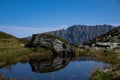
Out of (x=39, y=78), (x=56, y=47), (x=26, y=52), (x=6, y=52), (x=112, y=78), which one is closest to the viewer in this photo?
(x=112, y=78)

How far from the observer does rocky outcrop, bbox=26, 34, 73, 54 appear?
5625 cm

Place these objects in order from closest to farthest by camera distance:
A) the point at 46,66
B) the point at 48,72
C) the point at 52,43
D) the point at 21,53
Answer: the point at 48,72
the point at 46,66
the point at 21,53
the point at 52,43

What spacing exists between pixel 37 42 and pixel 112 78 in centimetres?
3989

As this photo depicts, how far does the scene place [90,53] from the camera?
2318 inches

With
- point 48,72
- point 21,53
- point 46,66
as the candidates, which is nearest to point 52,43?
point 21,53

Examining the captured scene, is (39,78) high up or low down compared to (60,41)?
down

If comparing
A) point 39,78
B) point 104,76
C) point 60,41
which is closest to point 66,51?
point 60,41

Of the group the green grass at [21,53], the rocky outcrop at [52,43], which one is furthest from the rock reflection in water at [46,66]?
the rocky outcrop at [52,43]

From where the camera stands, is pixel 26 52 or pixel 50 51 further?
pixel 50 51

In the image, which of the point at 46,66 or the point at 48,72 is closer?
the point at 48,72

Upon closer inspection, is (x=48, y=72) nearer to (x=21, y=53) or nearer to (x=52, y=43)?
(x=21, y=53)

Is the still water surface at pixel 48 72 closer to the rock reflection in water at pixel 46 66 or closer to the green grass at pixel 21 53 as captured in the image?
the rock reflection in water at pixel 46 66

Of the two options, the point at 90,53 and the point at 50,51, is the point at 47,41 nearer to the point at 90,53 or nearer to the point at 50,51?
the point at 50,51

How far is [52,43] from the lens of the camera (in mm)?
56188
